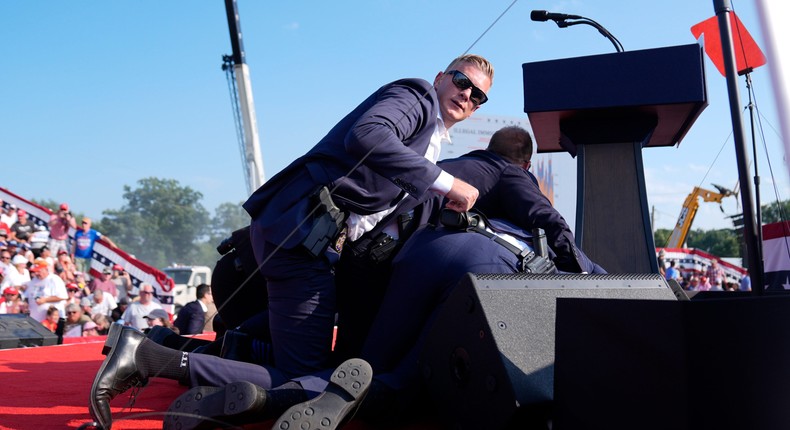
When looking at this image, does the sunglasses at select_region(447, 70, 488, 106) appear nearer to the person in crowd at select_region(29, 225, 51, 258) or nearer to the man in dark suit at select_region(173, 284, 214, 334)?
the man in dark suit at select_region(173, 284, 214, 334)

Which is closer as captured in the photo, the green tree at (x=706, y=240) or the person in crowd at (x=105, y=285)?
the person in crowd at (x=105, y=285)

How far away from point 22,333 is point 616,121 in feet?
14.4

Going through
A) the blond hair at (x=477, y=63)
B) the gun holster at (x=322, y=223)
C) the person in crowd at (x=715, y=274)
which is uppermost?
the person in crowd at (x=715, y=274)

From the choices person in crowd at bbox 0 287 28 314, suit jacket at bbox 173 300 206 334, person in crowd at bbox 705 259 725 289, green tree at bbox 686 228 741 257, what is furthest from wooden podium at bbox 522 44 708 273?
green tree at bbox 686 228 741 257

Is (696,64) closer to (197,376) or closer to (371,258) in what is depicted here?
(371,258)

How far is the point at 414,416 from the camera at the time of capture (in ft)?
6.88

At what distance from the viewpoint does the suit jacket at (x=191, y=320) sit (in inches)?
250

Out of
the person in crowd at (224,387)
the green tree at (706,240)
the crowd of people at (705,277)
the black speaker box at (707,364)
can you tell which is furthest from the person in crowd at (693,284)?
the green tree at (706,240)

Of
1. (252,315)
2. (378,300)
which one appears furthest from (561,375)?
(252,315)

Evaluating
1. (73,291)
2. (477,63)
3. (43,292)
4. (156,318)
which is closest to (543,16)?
(477,63)

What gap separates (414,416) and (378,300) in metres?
0.49

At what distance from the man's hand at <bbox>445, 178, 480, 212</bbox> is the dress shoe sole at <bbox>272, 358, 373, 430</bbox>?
0.64 meters

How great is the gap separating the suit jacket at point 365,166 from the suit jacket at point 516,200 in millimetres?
451

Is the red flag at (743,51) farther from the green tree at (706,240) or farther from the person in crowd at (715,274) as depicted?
the green tree at (706,240)
